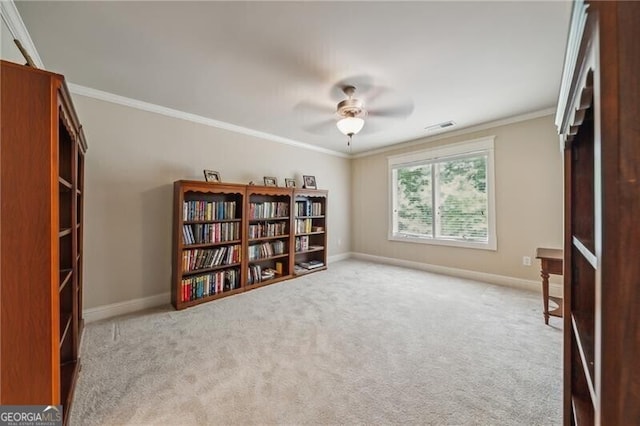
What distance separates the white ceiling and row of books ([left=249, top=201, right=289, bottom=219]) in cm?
130

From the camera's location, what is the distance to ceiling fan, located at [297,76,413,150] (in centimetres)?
247

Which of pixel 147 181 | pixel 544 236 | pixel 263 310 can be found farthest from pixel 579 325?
pixel 147 181

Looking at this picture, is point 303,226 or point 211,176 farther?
point 303,226

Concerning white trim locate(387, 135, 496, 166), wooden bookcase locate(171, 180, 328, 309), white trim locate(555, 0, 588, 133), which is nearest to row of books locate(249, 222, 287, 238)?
wooden bookcase locate(171, 180, 328, 309)

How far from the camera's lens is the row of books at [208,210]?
290 centimetres

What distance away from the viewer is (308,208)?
4.35m

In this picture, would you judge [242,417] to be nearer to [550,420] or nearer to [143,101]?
[550,420]

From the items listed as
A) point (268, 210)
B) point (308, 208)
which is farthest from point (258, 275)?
point (308, 208)

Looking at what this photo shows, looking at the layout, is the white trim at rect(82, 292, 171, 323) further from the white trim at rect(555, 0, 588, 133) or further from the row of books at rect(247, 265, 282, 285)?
the white trim at rect(555, 0, 588, 133)

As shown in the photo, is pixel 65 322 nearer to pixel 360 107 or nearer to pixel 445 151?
pixel 360 107

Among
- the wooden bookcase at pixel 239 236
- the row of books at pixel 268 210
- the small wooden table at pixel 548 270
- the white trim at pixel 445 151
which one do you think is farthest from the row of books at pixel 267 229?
the small wooden table at pixel 548 270

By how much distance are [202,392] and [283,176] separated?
3.21m

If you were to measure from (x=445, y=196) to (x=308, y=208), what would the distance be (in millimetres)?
2267

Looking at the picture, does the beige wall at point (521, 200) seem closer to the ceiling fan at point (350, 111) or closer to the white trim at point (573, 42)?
the ceiling fan at point (350, 111)
